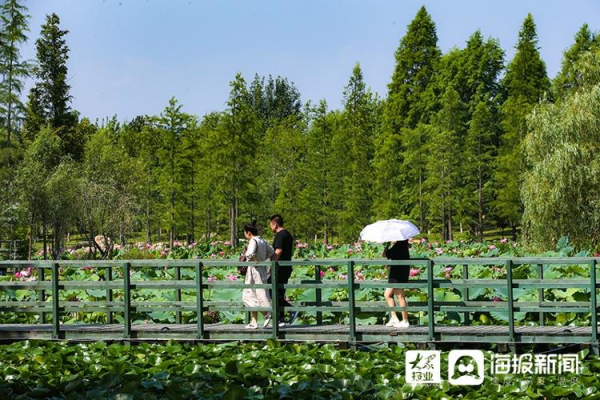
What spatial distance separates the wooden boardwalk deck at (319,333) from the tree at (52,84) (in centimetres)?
4125

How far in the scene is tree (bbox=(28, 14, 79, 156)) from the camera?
52438 millimetres

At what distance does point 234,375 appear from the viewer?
8625 millimetres

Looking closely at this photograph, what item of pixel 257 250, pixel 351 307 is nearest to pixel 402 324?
pixel 351 307

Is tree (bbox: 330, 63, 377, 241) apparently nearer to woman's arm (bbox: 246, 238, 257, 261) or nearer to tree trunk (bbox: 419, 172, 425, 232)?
tree trunk (bbox: 419, 172, 425, 232)

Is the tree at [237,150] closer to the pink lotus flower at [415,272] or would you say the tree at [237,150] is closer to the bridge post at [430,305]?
the pink lotus flower at [415,272]

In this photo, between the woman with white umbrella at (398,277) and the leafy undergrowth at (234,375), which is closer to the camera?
the leafy undergrowth at (234,375)

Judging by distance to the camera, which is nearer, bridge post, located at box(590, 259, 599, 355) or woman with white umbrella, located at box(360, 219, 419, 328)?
bridge post, located at box(590, 259, 599, 355)

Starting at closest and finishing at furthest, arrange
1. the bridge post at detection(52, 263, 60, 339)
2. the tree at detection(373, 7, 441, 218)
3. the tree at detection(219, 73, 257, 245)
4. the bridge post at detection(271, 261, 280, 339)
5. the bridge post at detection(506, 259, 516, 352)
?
the bridge post at detection(506, 259, 516, 352), the bridge post at detection(271, 261, 280, 339), the bridge post at detection(52, 263, 60, 339), the tree at detection(219, 73, 257, 245), the tree at detection(373, 7, 441, 218)

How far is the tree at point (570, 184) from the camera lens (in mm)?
27719

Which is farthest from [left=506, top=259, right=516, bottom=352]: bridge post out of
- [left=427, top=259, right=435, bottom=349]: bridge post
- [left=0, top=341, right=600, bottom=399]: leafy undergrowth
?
[left=0, top=341, right=600, bottom=399]: leafy undergrowth

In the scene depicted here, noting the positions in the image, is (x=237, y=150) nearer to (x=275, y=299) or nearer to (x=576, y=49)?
(x=576, y=49)

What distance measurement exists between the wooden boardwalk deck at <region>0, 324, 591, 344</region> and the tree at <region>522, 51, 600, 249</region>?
17465 millimetres

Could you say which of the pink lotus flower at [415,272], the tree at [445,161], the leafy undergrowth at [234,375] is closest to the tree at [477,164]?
the tree at [445,161]

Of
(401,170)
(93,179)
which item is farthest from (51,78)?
(401,170)
